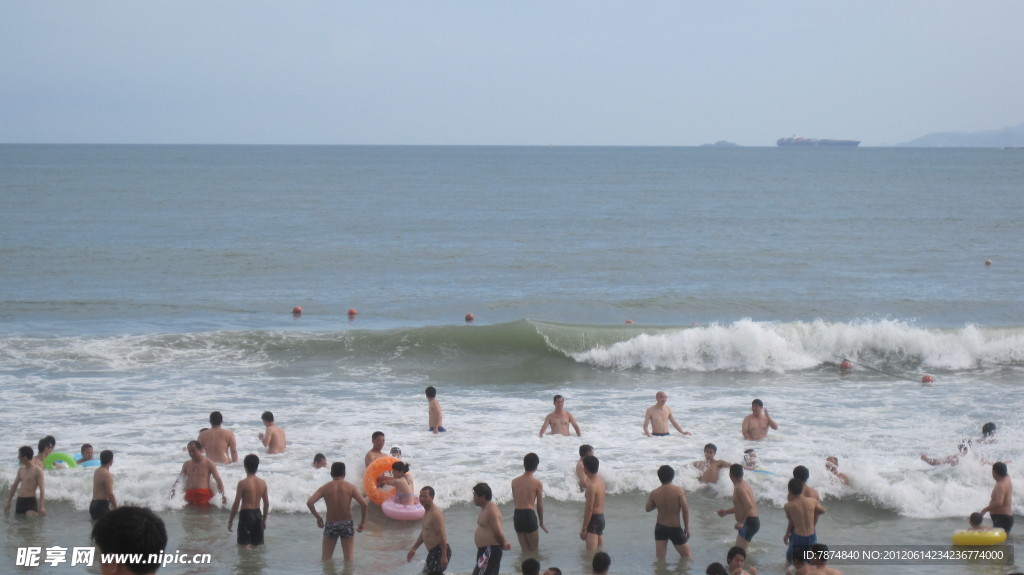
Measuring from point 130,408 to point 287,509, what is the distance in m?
6.28

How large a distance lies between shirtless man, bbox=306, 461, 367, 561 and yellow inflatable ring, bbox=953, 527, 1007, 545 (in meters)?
6.42

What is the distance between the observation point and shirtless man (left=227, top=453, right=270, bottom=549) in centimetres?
1005

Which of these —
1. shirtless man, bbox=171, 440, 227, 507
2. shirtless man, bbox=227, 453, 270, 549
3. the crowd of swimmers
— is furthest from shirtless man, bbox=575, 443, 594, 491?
shirtless man, bbox=171, 440, 227, 507

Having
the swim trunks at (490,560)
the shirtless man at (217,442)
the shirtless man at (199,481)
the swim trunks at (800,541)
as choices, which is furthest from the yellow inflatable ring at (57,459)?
the swim trunks at (800,541)

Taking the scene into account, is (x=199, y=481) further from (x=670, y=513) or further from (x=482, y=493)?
(x=670, y=513)

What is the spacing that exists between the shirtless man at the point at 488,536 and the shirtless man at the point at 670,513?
173 cm

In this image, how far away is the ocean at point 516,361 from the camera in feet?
37.9

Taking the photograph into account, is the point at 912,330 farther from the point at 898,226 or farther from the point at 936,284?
the point at 898,226

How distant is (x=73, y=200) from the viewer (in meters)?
61.2

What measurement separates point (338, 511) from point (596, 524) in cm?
270

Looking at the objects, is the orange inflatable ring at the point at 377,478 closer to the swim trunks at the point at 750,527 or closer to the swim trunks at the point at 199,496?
the swim trunks at the point at 199,496

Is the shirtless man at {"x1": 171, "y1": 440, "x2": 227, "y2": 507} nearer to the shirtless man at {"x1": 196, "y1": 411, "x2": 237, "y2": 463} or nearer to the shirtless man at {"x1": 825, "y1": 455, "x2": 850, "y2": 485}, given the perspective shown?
the shirtless man at {"x1": 196, "y1": 411, "x2": 237, "y2": 463}

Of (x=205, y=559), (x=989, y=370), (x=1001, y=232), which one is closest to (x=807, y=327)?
(x=989, y=370)

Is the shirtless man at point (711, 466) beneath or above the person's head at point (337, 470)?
beneath
